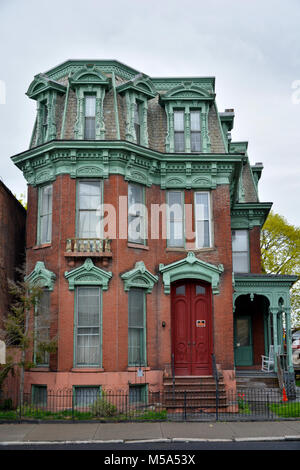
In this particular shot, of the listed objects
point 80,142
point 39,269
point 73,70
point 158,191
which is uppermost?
point 73,70

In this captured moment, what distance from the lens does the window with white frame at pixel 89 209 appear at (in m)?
18.9

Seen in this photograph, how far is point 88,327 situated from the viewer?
18250 mm

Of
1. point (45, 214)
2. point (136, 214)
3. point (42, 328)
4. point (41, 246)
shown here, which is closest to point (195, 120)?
point (136, 214)

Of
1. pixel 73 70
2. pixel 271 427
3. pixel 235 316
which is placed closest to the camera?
pixel 271 427

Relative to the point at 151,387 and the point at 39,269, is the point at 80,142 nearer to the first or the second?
the point at 39,269

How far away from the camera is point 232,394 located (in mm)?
18156

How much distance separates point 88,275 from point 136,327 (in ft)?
8.09

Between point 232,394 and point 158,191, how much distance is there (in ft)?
25.2

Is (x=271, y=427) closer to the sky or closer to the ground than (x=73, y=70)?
closer to the ground

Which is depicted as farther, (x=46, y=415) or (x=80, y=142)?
(x=80, y=142)

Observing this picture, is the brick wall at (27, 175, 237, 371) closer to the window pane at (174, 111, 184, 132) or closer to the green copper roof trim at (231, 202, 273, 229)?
the window pane at (174, 111, 184, 132)
